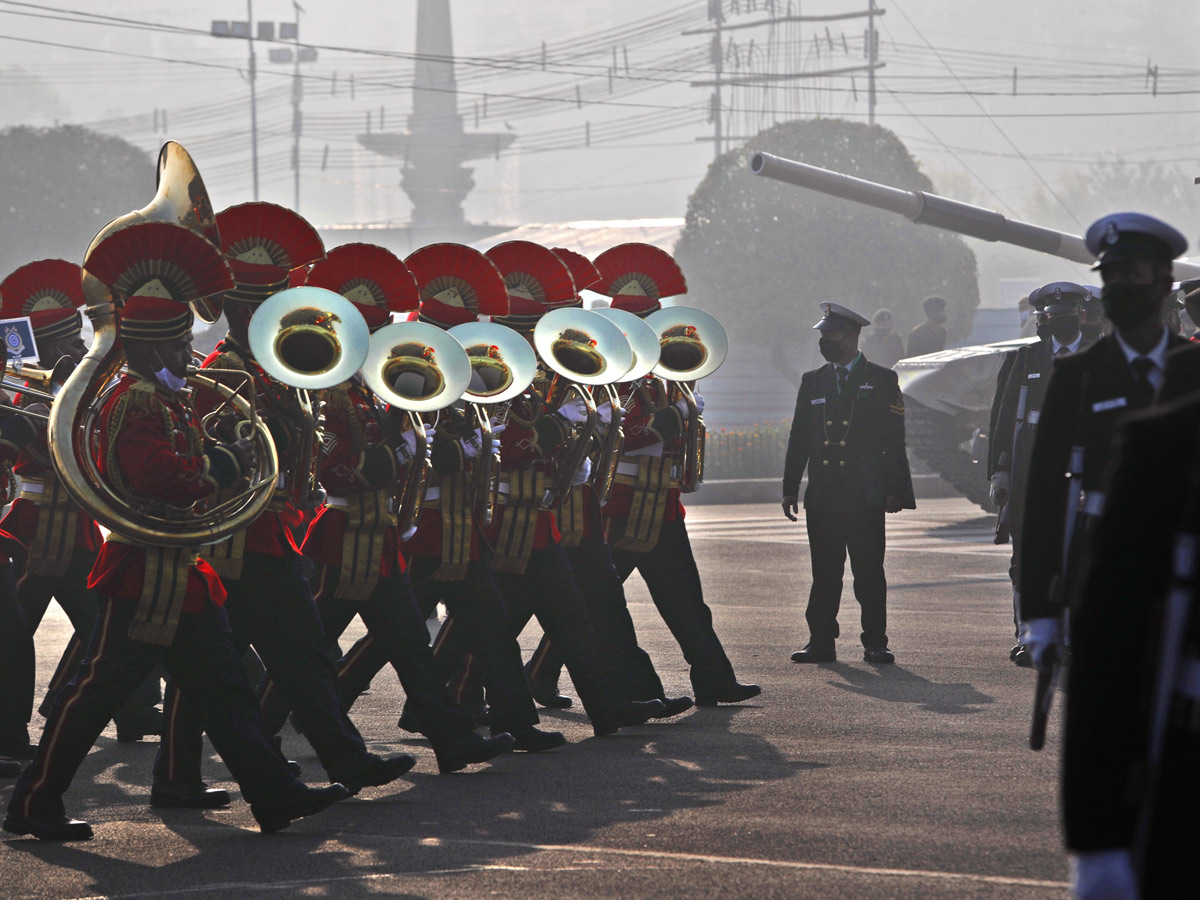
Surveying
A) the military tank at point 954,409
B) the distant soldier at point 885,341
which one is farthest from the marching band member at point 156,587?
the distant soldier at point 885,341

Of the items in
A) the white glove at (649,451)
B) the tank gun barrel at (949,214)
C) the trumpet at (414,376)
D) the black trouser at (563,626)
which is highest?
the tank gun barrel at (949,214)

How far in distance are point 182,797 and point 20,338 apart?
2.68 m

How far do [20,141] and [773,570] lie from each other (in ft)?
116

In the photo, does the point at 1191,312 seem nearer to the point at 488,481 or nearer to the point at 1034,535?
the point at 488,481

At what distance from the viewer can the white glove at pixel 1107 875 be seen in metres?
2.55

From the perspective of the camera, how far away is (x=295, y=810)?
573 cm

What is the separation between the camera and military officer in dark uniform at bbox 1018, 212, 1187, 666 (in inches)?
167

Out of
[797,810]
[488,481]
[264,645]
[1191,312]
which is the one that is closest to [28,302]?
[488,481]

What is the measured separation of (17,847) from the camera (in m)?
5.66

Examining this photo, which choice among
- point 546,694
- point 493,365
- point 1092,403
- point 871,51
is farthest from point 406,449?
point 871,51

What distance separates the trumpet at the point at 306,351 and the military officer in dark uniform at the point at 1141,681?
3.96 metres

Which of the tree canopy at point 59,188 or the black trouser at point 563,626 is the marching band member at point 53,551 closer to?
the black trouser at point 563,626

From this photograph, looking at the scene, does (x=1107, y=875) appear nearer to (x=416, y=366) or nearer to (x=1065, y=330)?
(x=416, y=366)

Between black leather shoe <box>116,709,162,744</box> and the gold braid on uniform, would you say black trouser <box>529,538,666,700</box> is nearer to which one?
black leather shoe <box>116,709,162,744</box>
